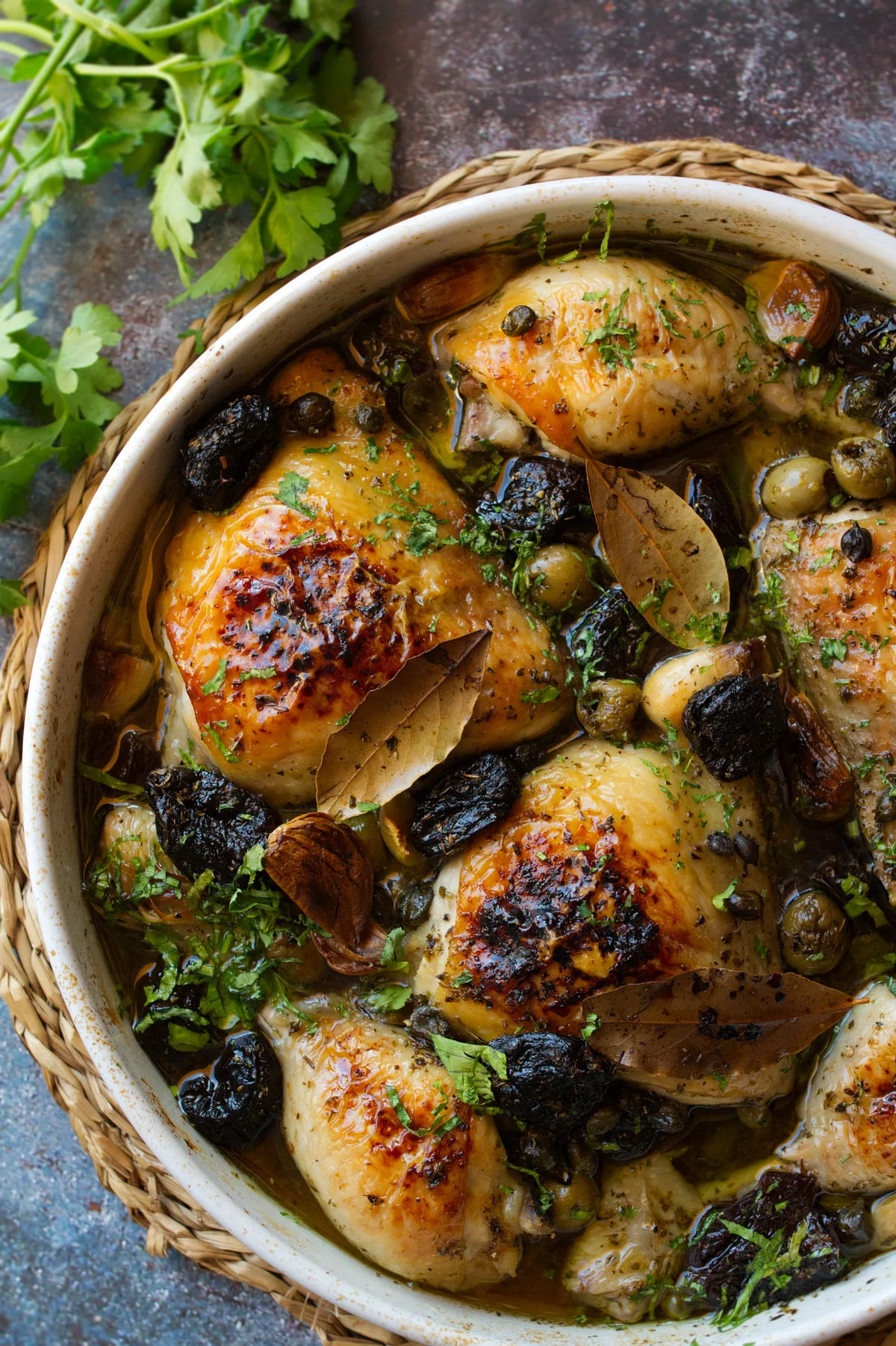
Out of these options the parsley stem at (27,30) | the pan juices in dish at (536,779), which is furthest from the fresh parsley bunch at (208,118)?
the pan juices in dish at (536,779)

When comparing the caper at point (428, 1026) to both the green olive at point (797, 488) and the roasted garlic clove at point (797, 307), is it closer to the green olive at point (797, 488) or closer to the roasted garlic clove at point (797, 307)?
the green olive at point (797, 488)

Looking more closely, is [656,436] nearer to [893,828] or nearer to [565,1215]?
[893,828]

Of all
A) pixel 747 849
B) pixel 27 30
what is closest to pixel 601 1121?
pixel 747 849

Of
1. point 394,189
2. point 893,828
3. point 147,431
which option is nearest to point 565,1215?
point 893,828

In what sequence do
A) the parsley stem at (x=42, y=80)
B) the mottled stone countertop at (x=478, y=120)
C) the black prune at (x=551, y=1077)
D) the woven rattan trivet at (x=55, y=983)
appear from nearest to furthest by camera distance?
the black prune at (x=551, y=1077) < the woven rattan trivet at (x=55, y=983) < the parsley stem at (x=42, y=80) < the mottled stone countertop at (x=478, y=120)

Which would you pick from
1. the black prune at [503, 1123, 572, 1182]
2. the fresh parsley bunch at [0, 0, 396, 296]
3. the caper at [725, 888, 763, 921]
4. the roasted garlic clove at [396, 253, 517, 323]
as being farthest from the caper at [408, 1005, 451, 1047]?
the fresh parsley bunch at [0, 0, 396, 296]
